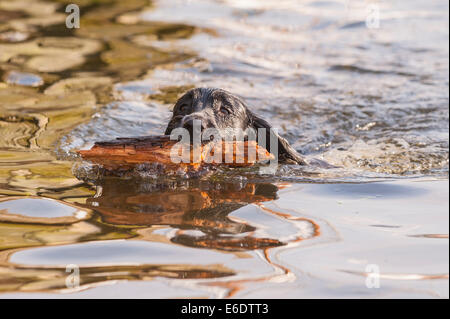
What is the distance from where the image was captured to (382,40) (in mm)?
11664

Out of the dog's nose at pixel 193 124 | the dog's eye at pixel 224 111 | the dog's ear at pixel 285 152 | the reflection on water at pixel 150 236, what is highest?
the dog's eye at pixel 224 111

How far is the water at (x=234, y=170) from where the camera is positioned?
3438 millimetres

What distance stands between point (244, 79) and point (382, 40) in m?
3.38

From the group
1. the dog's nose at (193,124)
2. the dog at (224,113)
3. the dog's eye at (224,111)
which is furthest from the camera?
the dog's eye at (224,111)

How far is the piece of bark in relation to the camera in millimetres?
4484

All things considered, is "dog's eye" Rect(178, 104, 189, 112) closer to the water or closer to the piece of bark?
the water

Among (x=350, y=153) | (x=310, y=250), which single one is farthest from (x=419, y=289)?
(x=350, y=153)

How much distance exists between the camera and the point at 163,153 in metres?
4.49

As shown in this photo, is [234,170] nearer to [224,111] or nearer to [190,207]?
[224,111]

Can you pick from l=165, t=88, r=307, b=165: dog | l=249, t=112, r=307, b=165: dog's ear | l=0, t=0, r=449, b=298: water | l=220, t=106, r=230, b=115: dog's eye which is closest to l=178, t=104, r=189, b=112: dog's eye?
l=165, t=88, r=307, b=165: dog

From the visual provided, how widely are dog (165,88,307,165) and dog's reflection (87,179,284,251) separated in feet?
2.17

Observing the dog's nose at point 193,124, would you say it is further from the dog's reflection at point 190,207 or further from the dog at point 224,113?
the dog at point 224,113

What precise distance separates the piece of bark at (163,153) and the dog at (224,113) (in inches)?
27.9

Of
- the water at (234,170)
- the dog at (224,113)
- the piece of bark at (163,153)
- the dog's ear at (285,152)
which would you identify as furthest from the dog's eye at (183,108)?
the piece of bark at (163,153)
